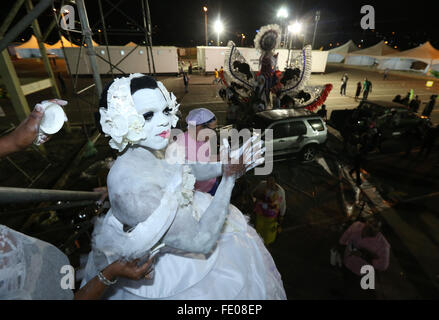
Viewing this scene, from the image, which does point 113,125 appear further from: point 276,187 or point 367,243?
point 367,243

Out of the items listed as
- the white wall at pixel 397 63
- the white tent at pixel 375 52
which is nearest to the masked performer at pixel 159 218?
the white tent at pixel 375 52

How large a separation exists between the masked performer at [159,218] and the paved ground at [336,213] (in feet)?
8.62

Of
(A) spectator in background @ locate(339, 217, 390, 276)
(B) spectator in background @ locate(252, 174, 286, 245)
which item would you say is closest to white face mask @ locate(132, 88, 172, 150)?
(B) spectator in background @ locate(252, 174, 286, 245)

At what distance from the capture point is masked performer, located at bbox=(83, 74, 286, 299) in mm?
1270

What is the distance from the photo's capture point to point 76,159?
7758 millimetres

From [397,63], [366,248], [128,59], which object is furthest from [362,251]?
[397,63]

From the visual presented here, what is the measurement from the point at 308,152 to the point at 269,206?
425 centimetres

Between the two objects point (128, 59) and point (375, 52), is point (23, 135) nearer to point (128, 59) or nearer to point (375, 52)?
point (128, 59)

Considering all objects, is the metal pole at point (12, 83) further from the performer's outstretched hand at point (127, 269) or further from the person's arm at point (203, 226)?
the person's arm at point (203, 226)

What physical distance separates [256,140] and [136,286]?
53.1 inches

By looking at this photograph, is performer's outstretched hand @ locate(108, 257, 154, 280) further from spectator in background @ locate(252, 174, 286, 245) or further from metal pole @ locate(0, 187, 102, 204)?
spectator in background @ locate(252, 174, 286, 245)

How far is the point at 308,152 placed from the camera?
24.3ft

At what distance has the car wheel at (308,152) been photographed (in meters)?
7.40
